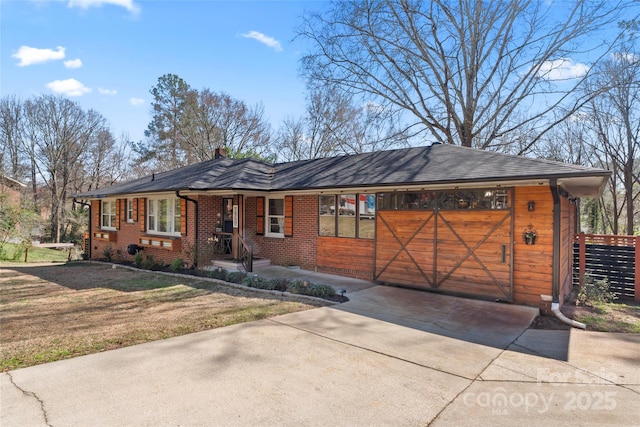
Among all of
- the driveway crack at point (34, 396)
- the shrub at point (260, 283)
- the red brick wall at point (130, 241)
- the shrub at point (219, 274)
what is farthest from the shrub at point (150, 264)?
the driveway crack at point (34, 396)

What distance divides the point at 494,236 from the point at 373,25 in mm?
11593

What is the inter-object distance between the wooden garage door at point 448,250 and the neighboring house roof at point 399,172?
94 cm

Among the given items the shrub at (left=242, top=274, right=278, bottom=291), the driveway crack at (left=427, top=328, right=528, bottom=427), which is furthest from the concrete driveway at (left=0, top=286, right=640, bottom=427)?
the shrub at (left=242, top=274, right=278, bottom=291)

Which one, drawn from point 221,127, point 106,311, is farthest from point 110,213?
point 221,127

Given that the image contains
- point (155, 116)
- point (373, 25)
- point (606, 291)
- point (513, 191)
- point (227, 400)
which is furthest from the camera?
point (155, 116)

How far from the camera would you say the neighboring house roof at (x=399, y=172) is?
23.3ft

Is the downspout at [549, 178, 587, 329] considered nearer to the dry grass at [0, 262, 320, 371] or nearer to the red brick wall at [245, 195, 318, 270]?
the dry grass at [0, 262, 320, 371]

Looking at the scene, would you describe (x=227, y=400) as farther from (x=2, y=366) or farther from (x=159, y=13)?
(x=159, y=13)

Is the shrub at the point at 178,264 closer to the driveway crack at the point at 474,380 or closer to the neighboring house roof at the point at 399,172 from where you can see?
the neighboring house roof at the point at 399,172

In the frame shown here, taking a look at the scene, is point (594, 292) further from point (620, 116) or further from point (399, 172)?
point (620, 116)

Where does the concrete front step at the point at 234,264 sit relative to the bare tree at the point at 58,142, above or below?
below

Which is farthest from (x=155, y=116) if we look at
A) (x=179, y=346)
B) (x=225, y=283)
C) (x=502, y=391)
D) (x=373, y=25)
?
(x=502, y=391)

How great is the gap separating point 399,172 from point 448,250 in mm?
2238

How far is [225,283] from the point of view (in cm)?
947
